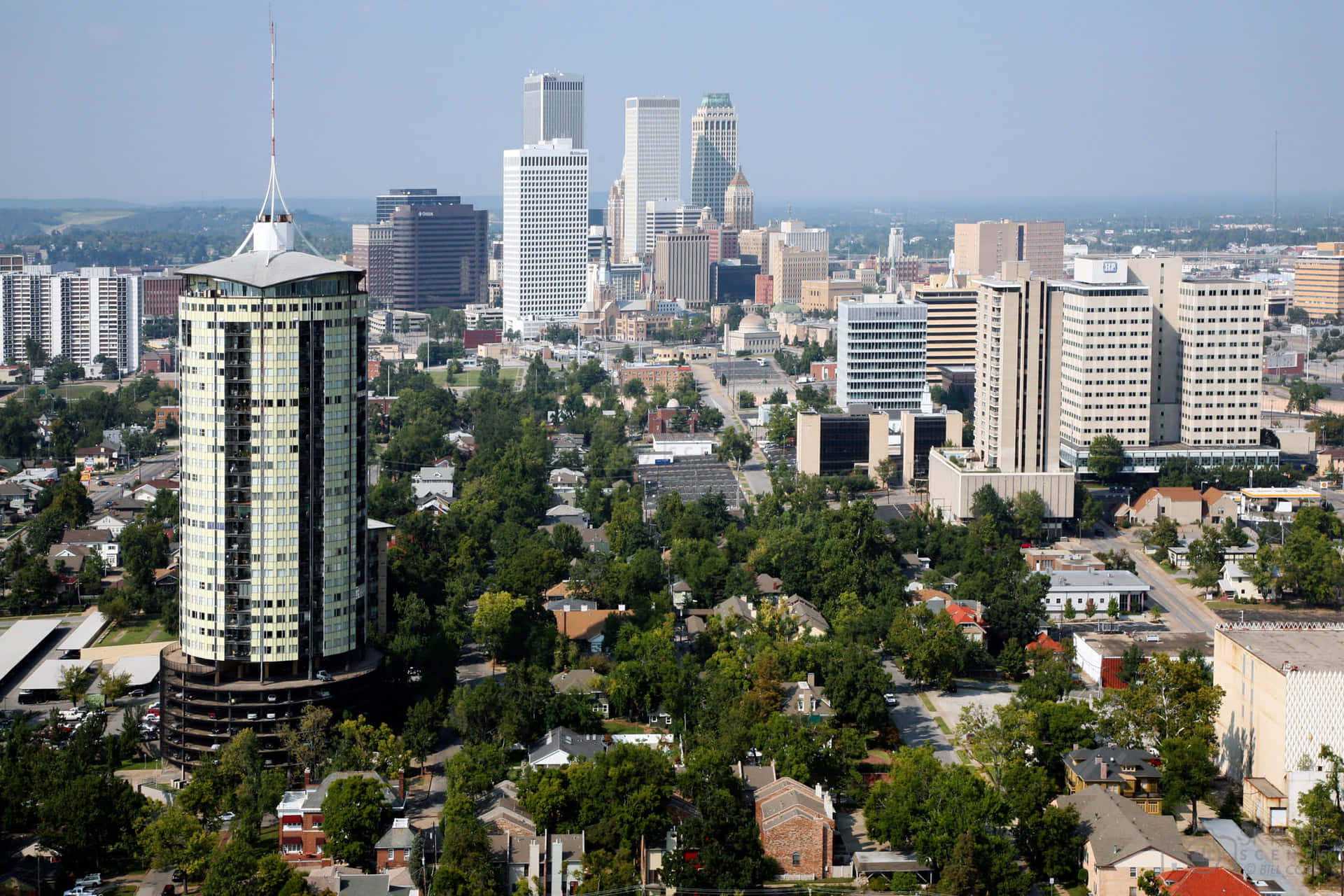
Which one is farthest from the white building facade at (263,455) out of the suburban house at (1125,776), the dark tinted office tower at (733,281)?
the dark tinted office tower at (733,281)

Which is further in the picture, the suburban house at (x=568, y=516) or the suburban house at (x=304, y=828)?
the suburban house at (x=568, y=516)

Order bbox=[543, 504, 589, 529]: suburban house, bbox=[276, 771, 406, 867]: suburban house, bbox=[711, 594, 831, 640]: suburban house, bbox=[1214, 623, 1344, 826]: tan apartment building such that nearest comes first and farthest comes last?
bbox=[276, 771, 406, 867]: suburban house
bbox=[1214, 623, 1344, 826]: tan apartment building
bbox=[711, 594, 831, 640]: suburban house
bbox=[543, 504, 589, 529]: suburban house

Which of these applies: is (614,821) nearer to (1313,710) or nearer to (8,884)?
(8,884)

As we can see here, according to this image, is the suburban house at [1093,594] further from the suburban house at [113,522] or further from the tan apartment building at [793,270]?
the tan apartment building at [793,270]

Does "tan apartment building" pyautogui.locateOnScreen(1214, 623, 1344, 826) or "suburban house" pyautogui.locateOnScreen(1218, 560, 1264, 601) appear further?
"suburban house" pyautogui.locateOnScreen(1218, 560, 1264, 601)

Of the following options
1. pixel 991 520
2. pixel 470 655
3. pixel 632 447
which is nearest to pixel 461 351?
pixel 632 447

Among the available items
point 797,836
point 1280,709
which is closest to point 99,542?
point 797,836

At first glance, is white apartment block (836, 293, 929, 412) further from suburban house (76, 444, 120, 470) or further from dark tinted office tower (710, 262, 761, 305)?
dark tinted office tower (710, 262, 761, 305)

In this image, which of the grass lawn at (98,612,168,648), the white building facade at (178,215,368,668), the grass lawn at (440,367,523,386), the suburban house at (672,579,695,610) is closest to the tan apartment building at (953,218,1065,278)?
the grass lawn at (440,367,523,386)
